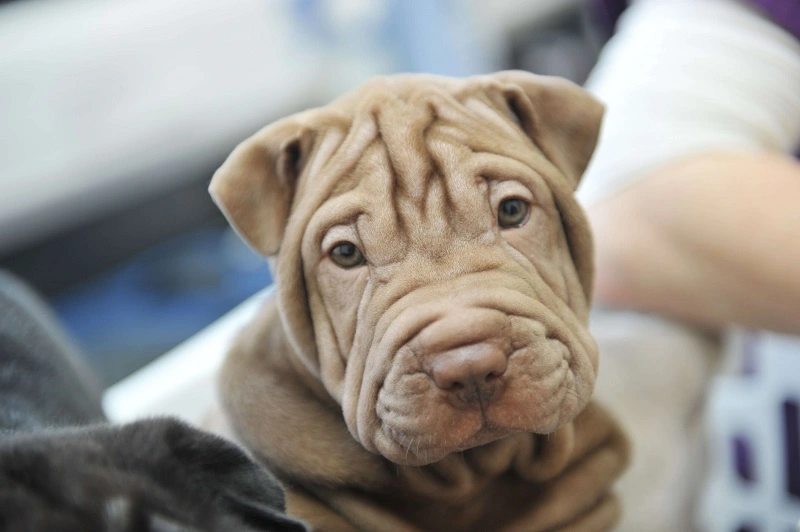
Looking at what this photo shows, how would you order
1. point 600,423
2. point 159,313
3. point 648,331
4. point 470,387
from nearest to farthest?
point 470,387 → point 600,423 → point 648,331 → point 159,313

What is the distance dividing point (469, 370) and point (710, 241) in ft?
1.82

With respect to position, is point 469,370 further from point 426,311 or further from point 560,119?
point 560,119

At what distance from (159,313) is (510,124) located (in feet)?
6.48

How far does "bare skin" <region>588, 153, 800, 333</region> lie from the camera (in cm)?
111

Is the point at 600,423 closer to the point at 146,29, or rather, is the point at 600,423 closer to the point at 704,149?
the point at 704,149

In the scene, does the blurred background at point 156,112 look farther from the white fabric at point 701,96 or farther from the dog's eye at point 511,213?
the dog's eye at point 511,213

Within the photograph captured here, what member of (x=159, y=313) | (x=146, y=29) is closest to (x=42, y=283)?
(x=159, y=313)

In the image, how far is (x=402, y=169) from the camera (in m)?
0.85

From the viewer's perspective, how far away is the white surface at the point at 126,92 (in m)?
2.59

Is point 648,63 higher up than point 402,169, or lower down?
lower down

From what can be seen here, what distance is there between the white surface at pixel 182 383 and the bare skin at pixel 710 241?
0.50m

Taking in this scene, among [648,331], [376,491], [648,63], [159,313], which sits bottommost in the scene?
[159,313]

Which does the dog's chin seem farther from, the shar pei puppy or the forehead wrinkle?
the forehead wrinkle

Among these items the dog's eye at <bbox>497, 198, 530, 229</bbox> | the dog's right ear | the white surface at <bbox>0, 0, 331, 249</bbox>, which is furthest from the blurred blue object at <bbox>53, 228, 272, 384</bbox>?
the dog's eye at <bbox>497, 198, 530, 229</bbox>
